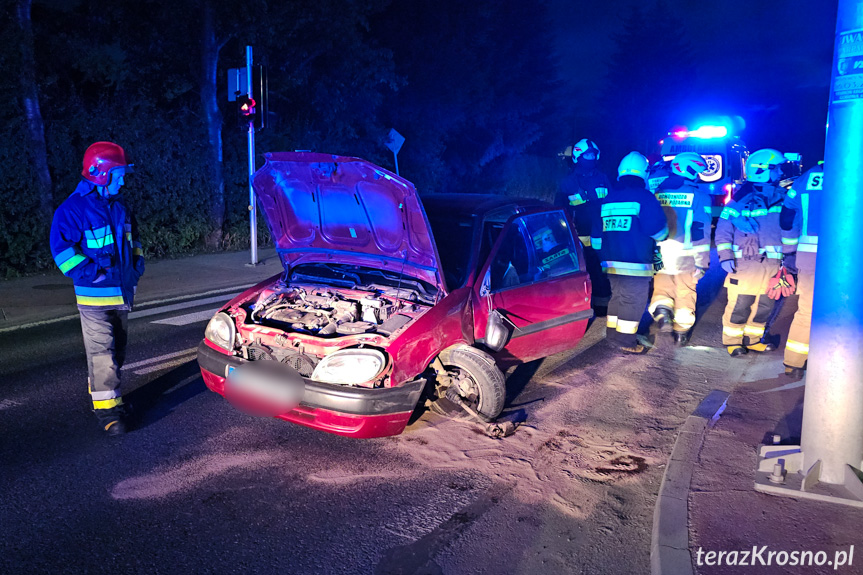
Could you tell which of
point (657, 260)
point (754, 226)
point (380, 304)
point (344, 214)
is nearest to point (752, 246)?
point (754, 226)

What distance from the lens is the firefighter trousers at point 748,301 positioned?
21.0ft

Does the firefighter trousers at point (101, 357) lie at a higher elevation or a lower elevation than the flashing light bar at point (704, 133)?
A: lower

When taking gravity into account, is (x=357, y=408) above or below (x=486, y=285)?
below

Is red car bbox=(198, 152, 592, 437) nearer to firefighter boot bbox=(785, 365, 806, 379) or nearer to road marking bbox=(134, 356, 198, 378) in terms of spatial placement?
road marking bbox=(134, 356, 198, 378)

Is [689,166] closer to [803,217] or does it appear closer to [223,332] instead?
[803,217]

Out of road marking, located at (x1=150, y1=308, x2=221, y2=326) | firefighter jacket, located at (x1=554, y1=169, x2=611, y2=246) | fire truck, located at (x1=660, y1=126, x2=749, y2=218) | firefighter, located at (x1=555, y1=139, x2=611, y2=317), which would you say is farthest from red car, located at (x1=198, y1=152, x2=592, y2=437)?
fire truck, located at (x1=660, y1=126, x2=749, y2=218)

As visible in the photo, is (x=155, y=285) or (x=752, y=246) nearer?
(x=752, y=246)

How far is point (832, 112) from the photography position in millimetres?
3660

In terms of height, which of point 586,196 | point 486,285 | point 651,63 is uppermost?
point 651,63

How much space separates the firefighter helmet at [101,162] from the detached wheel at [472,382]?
249 centimetres

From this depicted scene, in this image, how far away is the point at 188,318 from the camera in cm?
825

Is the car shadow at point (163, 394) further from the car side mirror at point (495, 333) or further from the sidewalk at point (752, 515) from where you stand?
the sidewalk at point (752, 515)

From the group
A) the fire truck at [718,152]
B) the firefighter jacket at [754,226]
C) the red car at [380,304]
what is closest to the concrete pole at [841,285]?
the red car at [380,304]

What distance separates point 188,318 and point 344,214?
417cm
